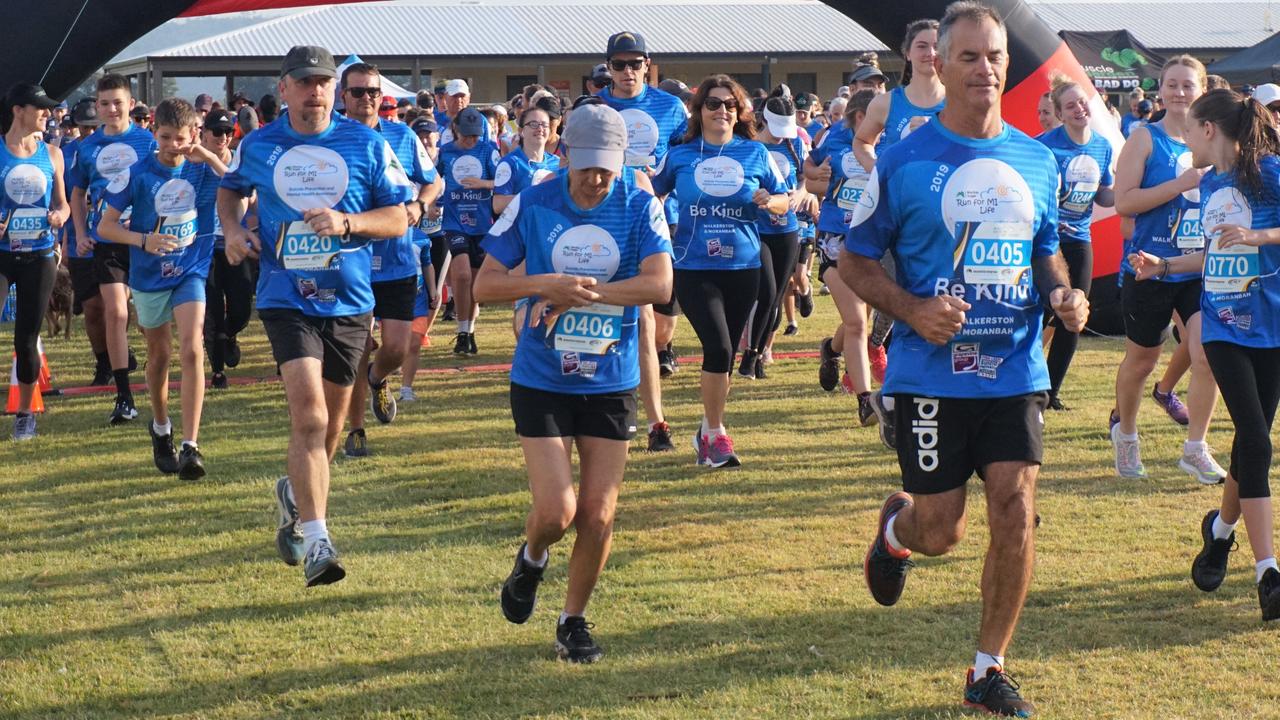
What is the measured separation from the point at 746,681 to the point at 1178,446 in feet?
16.1

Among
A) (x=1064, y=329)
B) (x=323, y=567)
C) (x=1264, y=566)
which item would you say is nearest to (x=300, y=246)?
(x=323, y=567)

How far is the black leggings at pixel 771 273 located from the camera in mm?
9406

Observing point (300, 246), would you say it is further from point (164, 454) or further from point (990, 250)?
point (164, 454)

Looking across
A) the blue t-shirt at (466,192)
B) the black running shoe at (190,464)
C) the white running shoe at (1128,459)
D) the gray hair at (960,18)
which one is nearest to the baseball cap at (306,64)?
the gray hair at (960,18)

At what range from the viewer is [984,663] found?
4.70 metres

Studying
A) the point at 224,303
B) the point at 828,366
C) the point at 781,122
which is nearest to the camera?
the point at 781,122

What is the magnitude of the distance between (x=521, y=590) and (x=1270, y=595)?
2791mm

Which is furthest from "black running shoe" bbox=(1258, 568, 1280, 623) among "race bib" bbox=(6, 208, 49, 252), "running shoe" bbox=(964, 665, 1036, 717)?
"race bib" bbox=(6, 208, 49, 252)

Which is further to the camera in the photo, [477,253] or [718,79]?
[477,253]

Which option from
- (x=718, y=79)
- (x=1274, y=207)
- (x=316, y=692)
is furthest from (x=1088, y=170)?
(x=316, y=692)

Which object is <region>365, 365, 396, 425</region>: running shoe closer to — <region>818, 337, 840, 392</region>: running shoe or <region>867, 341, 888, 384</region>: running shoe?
<region>818, 337, 840, 392</region>: running shoe

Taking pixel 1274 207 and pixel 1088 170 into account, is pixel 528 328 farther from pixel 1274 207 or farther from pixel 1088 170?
pixel 1088 170

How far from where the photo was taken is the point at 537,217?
527 centimetres

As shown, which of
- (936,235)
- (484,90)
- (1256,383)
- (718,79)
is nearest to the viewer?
(936,235)
